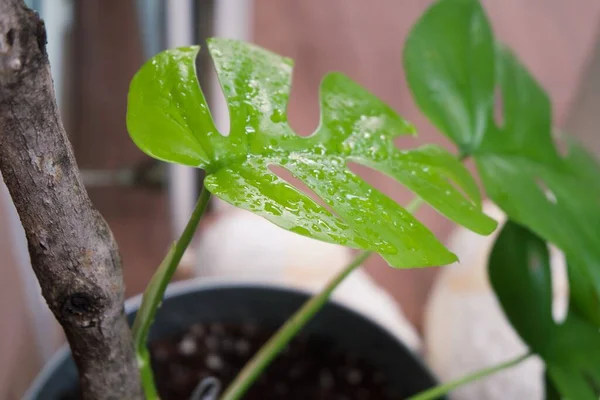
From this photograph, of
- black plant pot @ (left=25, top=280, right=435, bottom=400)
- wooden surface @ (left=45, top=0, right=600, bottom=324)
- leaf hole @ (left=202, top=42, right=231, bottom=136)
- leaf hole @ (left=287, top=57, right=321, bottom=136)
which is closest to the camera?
black plant pot @ (left=25, top=280, right=435, bottom=400)

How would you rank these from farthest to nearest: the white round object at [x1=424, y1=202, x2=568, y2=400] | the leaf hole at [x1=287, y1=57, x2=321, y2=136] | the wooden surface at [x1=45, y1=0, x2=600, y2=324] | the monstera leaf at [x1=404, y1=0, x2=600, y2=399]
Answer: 1. the leaf hole at [x1=287, y1=57, x2=321, y2=136]
2. the wooden surface at [x1=45, y1=0, x2=600, y2=324]
3. the white round object at [x1=424, y1=202, x2=568, y2=400]
4. the monstera leaf at [x1=404, y1=0, x2=600, y2=399]

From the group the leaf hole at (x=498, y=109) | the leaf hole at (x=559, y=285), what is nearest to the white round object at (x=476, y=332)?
the leaf hole at (x=559, y=285)

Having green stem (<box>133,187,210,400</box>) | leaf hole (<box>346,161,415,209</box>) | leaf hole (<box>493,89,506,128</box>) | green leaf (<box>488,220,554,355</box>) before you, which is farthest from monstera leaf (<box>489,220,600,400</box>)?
leaf hole (<box>346,161,415,209</box>)

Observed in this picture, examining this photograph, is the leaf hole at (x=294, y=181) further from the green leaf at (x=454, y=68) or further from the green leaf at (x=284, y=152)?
the green leaf at (x=454, y=68)

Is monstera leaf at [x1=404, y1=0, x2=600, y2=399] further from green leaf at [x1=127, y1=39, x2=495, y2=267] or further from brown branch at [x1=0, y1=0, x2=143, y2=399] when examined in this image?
brown branch at [x1=0, y1=0, x2=143, y2=399]

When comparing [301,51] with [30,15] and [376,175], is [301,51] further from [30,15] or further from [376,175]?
[30,15]

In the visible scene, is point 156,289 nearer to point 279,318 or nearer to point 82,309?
point 82,309
